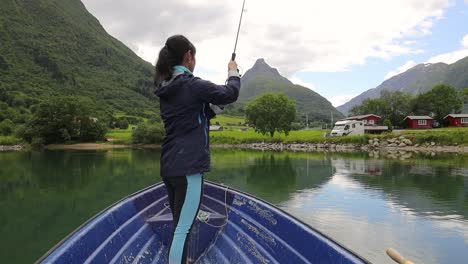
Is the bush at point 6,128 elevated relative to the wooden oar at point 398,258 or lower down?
elevated

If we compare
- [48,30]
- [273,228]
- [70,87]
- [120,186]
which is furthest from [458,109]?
[48,30]

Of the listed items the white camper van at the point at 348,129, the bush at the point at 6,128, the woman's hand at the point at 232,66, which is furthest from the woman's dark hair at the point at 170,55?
the bush at the point at 6,128

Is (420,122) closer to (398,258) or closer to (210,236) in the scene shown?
(210,236)

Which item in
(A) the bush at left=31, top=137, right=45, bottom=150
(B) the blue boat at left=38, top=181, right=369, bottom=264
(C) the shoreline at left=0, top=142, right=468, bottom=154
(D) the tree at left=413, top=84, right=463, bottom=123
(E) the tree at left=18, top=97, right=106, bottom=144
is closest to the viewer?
(B) the blue boat at left=38, top=181, right=369, bottom=264

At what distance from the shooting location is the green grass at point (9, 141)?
62194 millimetres

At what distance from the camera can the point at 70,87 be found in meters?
128

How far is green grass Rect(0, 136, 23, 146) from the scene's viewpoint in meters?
62.2

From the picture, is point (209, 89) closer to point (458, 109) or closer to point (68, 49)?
point (458, 109)

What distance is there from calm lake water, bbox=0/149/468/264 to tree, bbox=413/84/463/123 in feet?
182

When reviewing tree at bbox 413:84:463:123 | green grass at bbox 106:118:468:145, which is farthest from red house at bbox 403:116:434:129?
green grass at bbox 106:118:468:145

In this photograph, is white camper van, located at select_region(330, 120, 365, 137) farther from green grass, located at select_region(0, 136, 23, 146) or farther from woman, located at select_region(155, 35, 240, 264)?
woman, located at select_region(155, 35, 240, 264)

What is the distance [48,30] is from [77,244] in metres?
197

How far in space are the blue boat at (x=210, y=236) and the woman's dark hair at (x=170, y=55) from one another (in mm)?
1700

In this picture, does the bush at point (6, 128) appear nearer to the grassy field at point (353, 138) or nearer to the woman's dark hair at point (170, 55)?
the grassy field at point (353, 138)
